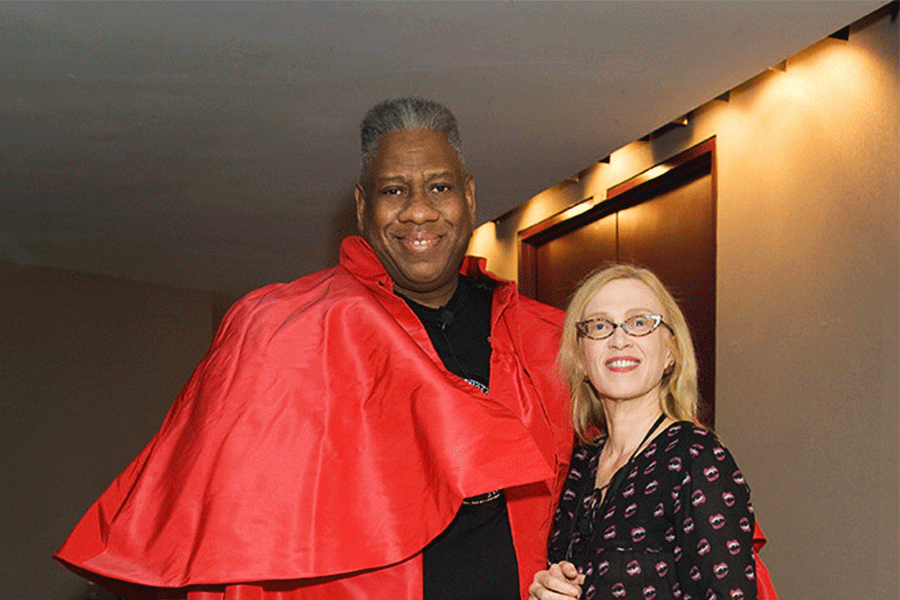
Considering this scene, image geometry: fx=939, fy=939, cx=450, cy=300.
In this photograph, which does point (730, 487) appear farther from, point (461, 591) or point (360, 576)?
point (360, 576)

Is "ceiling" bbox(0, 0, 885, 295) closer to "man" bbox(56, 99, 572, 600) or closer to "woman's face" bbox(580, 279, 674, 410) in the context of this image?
"man" bbox(56, 99, 572, 600)

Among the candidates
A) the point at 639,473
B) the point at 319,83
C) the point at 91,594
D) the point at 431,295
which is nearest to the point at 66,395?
the point at 91,594

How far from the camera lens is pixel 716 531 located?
1.38 m

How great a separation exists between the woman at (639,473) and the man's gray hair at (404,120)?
1.42 ft

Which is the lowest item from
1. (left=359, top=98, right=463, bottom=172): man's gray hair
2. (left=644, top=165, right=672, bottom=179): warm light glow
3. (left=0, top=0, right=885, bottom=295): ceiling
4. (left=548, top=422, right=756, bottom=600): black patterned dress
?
(left=548, top=422, right=756, bottom=600): black patterned dress

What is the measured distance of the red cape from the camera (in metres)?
1.50

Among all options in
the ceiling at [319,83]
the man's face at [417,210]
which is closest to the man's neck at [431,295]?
the man's face at [417,210]

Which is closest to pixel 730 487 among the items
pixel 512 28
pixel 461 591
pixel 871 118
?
pixel 461 591

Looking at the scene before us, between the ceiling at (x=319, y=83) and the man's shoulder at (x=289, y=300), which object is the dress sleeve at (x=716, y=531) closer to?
the man's shoulder at (x=289, y=300)

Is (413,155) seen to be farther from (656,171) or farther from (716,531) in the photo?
(656,171)

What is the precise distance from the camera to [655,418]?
167 cm

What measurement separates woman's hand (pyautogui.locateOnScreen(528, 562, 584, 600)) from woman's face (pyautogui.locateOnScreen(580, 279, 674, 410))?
12.5 inches

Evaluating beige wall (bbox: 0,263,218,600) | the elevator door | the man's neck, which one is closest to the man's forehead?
the man's neck

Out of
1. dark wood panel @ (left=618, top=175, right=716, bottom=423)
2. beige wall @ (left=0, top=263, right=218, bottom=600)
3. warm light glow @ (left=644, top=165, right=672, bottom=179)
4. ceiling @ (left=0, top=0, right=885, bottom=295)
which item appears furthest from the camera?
beige wall @ (left=0, top=263, right=218, bottom=600)
